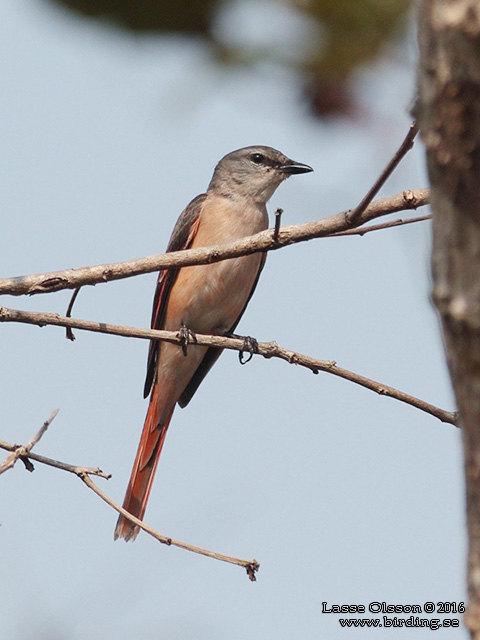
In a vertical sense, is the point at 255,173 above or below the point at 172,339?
above

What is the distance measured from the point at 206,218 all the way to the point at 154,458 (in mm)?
1930

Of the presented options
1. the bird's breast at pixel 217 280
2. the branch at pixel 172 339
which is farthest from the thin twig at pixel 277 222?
the bird's breast at pixel 217 280

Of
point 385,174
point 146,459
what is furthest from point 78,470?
point 146,459

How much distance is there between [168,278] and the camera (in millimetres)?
6305

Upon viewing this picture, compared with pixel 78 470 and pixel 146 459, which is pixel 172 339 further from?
pixel 146 459

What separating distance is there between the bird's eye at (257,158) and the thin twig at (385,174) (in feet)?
14.7

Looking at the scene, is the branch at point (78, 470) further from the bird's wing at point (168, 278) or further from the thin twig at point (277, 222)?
the bird's wing at point (168, 278)

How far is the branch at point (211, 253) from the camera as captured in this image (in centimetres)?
268

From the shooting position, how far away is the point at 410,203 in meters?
2.72

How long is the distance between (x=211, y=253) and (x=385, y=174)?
84cm

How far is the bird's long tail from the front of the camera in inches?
230

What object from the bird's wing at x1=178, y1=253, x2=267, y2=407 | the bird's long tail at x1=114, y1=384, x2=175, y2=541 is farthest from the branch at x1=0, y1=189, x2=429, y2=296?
the bird's wing at x1=178, y1=253, x2=267, y2=407

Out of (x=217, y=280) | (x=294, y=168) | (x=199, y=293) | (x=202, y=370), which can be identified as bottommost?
(x=202, y=370)

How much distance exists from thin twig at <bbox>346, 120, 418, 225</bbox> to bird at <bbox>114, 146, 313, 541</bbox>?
3.44 m
